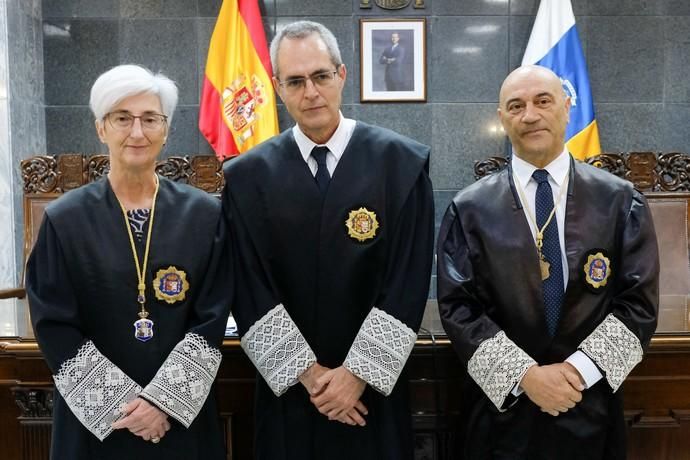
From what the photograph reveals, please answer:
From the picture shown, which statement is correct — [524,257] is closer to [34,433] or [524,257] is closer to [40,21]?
[34,433]

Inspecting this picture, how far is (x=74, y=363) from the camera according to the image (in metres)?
1.65

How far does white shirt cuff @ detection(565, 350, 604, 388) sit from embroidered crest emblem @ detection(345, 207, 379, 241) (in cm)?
62

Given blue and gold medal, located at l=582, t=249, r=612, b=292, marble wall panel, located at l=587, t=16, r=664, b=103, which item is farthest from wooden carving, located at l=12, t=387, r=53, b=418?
marble wall panel, located at l=587, t=16, r=664, b=103

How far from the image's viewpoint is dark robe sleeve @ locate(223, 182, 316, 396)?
1.78m

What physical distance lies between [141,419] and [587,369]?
1.12m

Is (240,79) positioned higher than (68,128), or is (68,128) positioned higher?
A: (240,79)

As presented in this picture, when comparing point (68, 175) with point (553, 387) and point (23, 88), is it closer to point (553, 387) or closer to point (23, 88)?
point (23, 88)

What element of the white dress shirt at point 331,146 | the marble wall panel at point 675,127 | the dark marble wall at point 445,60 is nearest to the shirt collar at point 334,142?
the white dress shirt at point 331,146

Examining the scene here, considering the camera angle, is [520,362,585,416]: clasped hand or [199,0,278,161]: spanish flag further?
[199,0,278,161]: spanish flag

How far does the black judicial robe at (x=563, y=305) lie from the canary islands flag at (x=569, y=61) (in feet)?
8.99

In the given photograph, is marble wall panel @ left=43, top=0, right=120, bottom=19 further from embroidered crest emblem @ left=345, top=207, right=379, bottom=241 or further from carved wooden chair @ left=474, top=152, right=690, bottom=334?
embroidered crest emblem @ left=345, top=207, right=379, bottom=241

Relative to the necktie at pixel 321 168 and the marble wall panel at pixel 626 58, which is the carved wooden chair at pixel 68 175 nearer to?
the necktie at pixel 321 168

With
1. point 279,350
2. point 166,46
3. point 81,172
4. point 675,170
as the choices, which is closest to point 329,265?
point 279,350

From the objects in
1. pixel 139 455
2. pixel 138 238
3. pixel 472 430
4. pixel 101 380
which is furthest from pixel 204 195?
pixel 472 430
